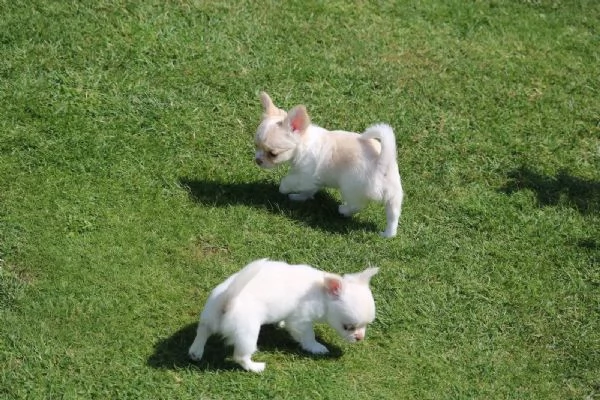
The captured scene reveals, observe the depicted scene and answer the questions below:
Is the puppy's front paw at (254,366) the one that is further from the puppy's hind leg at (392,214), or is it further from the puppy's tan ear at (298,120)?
the puppy's tan ear at (298,120)

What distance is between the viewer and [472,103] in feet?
28.8

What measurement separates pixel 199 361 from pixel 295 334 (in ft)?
2.20

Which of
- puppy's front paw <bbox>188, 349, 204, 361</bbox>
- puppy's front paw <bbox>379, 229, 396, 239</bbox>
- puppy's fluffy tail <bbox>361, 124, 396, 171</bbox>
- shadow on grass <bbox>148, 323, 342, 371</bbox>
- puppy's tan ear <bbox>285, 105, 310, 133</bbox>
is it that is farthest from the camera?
puppy's front paw <bbox>379, 229, 396, 239</bbox>

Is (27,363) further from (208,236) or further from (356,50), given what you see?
(356,50)

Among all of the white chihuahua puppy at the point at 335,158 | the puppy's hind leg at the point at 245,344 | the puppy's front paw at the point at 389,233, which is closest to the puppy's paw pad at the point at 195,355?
the puppy's hind leg at the point at 245,344

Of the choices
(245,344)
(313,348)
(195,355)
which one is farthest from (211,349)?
(313,348)

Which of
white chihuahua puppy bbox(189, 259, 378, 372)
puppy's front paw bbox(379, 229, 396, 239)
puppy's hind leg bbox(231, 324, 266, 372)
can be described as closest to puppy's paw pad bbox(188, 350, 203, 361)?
white chihuahua puppy bbox(189, 259, 378, 372)

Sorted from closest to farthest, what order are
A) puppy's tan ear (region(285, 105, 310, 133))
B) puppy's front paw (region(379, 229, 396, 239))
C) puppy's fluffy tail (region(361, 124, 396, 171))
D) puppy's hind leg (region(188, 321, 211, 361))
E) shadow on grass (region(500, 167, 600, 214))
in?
1. puppy's hind leg (region(188, 321, 211, 361))
2. puppy's fluffy tail (region(361, 124, 396, 171))
3. puppy's tan ear (region(285, 105, 310, 133))
4. puppy's front paw (region(379, 229, 396, 239))
5. shadow on grass (region(500, 167, 600, 214))

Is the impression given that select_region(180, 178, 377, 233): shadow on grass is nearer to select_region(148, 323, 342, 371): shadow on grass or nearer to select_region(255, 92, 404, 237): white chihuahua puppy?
select_region(255, 92, 404, 237): white chihuahua puppy

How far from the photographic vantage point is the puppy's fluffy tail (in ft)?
22.1

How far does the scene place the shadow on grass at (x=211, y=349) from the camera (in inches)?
223

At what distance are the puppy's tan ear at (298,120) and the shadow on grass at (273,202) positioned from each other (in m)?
0.66

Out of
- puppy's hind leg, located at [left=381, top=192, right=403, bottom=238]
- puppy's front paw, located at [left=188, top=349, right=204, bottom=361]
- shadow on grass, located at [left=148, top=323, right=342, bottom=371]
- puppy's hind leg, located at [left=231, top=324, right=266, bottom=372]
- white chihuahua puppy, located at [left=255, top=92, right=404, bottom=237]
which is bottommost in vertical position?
shadow on grass, located at [left=148, top=323, right=342, bottom=371]

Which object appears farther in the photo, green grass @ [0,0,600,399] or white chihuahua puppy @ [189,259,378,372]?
green grass @ [0,0,600,399]
